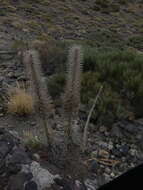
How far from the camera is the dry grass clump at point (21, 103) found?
4.55 m

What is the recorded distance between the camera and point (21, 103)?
457 cm

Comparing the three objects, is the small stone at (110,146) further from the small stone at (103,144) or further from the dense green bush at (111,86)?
the dense green bush at (111,86)

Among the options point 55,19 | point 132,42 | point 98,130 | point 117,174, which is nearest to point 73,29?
point 55,19

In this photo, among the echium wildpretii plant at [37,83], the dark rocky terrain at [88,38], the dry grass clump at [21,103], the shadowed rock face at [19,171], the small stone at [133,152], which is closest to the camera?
the shadowed rock face at [19,171]

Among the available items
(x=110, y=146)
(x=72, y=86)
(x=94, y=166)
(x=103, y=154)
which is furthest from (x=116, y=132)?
(x=72, y=86)

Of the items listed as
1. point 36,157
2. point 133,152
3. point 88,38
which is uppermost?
point 36,157

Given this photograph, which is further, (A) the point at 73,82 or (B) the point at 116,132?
(B) the point at 116,132

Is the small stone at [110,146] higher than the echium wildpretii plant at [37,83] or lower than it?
lower

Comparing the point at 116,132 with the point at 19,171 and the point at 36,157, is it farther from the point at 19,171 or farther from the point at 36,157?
the point at 19,171

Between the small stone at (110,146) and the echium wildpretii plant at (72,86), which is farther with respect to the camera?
the small stone at (110,146)

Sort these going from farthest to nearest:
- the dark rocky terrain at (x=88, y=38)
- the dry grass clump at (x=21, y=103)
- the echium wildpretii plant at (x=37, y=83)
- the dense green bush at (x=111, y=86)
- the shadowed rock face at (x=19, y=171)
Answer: the dense green bush at (x=111, y=86)
the dry grass clump at (x=21, y=103)
the dark rocky terrain at (x=88, y=38)
the echium wildpretii plant at (x=37, y=83)
the shadowed rock face at (x=19, y=171)

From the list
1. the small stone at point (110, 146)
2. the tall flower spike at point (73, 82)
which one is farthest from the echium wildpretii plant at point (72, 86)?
the small stone at point (110, 146)

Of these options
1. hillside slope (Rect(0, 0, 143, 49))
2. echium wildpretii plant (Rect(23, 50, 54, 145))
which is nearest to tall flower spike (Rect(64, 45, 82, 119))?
echium wildpretii plant (Rect(23, 50, 54, 145))

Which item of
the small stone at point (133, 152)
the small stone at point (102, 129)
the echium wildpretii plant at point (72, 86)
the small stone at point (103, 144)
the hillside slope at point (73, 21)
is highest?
the echium wildpretii plant at point (72, 86)
